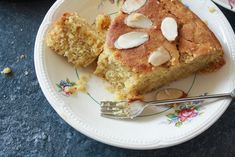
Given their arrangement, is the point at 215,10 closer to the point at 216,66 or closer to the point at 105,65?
the point at 216,66

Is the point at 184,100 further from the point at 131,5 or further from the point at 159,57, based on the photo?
the point at 131,5

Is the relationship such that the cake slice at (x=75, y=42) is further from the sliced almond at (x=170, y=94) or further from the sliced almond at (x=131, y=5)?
the sliced almond at (x=170, y=94)

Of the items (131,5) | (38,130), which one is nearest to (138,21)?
(131,5)

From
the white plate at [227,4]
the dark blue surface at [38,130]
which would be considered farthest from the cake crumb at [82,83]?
the white plate at [227,4]

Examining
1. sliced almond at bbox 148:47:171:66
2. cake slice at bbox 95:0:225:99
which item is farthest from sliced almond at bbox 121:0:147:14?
sliced almond at bbox 148:47:171:66

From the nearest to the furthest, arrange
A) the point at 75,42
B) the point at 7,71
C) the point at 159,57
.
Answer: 1. the point at 159,57
2. the point at 75,42
3. the point at 7,71

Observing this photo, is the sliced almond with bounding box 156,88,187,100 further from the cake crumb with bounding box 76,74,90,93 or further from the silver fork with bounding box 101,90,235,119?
the cake crumb with bounding box 76,74,90,93

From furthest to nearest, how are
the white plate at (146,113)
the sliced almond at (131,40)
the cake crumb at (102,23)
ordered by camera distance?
the cake crumb at (102,23) → the sliced almond at (131,40) → the white plate at (146,113)
